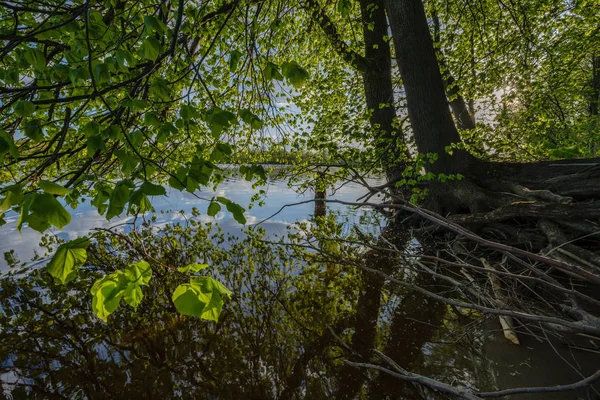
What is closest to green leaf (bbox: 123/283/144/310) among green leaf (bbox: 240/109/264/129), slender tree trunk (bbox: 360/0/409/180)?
green leaf (bbox: 240/109/264/129)

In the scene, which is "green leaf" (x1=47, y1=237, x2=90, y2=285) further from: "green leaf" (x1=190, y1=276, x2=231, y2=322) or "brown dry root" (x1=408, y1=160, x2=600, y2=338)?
"brown dry root" (x1=408, y1=160, x2=600, y2=338)

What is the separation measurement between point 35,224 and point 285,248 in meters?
5.61

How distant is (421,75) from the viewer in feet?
15.7

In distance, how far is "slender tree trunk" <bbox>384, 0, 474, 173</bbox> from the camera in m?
4.75

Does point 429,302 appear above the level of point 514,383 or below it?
above

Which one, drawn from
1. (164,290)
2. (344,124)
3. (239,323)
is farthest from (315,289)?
(344,124)

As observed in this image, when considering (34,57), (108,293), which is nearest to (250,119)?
(108,293)

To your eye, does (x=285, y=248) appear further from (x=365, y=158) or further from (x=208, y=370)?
(x=208, y=370)

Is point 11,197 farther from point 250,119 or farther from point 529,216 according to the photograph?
point 529,216

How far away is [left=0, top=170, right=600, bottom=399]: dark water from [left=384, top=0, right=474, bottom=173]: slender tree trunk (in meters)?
2.69

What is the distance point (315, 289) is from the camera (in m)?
4.36

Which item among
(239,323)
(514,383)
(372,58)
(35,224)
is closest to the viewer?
(35,224)

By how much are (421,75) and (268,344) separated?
5.08 meters

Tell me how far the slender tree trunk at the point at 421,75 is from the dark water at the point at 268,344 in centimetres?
269
